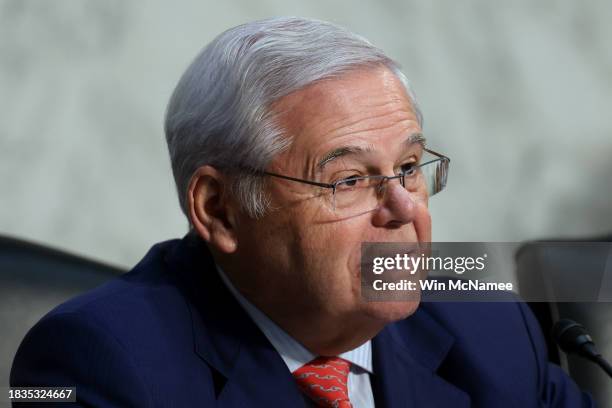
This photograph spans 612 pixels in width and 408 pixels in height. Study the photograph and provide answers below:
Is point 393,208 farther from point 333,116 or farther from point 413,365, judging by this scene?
point 413,365

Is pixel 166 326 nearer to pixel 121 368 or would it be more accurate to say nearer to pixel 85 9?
pixel 121 368

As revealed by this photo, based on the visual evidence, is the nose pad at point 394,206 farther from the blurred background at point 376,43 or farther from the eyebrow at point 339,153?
the blurred background at point 376,43

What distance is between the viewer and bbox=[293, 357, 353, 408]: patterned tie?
3.95 ft

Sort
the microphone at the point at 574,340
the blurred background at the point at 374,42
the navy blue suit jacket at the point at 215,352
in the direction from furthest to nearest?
the blurred background at the point at 374,42 → the microphone at the point at 574,340 → the navy blue suit jacket at the point at 215,352

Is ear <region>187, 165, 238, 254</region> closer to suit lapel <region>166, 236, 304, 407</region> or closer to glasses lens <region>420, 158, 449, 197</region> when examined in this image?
suit lapel <region>166, 236, 304, 407</region>

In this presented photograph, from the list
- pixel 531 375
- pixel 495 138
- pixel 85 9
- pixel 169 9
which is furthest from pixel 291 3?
pixel 531 375

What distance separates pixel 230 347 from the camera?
1.24 m

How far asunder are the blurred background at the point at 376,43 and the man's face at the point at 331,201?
1055mm

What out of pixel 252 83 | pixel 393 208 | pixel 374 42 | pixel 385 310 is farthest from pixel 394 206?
pixel 374 42

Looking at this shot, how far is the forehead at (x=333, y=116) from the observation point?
117cm

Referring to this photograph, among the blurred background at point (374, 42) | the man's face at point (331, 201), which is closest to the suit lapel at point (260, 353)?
the man's face at point (331, 201)

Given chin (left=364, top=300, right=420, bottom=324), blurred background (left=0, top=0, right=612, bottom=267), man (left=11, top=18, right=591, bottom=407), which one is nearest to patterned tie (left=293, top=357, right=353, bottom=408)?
man (left=11, top=18, right=591, bottom=407)

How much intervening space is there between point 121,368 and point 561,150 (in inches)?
69.0

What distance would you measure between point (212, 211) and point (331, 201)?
0.18 metres
